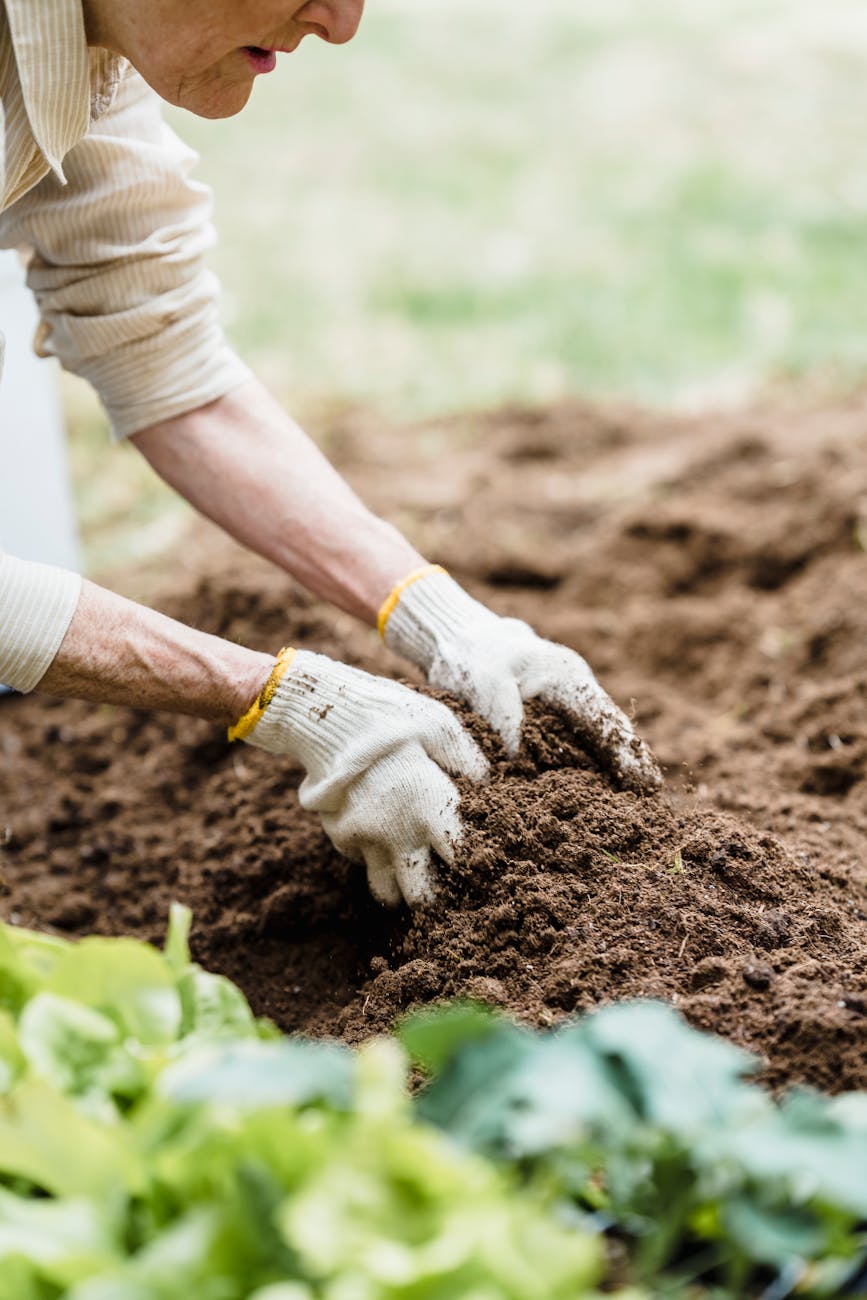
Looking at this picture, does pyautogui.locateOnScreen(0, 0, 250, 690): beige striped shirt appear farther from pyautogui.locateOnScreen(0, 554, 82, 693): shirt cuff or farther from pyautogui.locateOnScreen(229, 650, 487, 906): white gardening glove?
pyautogui.locateOnScreen(229, 650, 487, 906): white gardening glove

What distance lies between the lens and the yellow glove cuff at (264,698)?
78.4 inches

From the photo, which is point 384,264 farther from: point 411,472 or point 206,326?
point 206,326

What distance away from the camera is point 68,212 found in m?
2.22

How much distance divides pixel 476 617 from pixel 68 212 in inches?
37.8

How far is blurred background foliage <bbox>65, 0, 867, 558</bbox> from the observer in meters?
5.30

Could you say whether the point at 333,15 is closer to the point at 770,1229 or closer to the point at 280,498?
the point at 280,498


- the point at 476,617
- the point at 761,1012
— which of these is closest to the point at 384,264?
the point at 476,617

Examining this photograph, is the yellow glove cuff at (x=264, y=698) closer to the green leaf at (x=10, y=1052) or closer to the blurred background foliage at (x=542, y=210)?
the green leaf at (x=10, y=1052)

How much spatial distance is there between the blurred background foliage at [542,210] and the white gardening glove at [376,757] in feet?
7.57

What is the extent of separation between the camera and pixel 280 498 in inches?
93.4

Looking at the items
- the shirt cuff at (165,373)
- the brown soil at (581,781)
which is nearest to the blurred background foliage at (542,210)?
the brown soil at (581,781)

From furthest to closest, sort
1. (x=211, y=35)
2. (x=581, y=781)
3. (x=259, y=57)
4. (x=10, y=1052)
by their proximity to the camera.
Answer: (x=581, y=781), (x=259, y=57), (x=211, y=35), (x=10, y=1052)

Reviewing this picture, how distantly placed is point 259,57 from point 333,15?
0.50ft

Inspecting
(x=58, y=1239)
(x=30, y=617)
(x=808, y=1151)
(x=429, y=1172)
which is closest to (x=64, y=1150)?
(x=58, y=1239)
